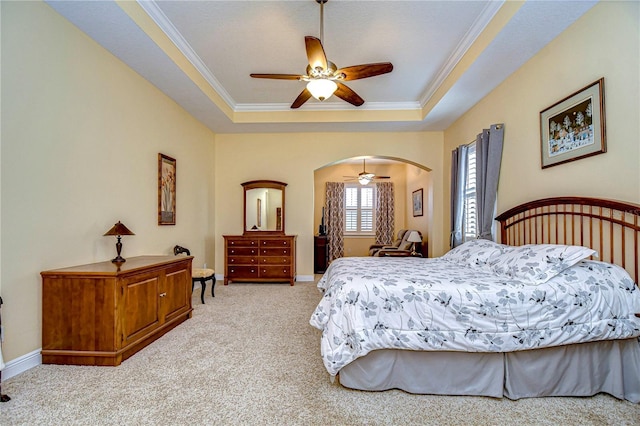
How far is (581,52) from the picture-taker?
102 inches

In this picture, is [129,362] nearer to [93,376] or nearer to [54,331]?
[93,376]

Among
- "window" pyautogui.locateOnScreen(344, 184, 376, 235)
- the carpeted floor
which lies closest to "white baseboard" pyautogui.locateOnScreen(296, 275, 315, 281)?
"window" pyautogui.locateOnScreen(344, 184, 376, 235)

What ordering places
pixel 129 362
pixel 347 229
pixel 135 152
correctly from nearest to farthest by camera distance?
pixel 129 362
pixel 135 152
pixel 347 229

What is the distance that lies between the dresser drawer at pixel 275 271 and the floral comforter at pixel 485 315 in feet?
11.5

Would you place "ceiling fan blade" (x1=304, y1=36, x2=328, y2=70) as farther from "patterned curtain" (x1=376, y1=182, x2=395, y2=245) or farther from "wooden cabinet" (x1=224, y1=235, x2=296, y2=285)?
"patterned curtain" (x1=376, y1=182, x2=395, y2=245)

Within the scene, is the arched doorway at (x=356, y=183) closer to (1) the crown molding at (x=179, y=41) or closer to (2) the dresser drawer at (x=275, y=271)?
(2) the dresser drawer at (x=275, y=271)

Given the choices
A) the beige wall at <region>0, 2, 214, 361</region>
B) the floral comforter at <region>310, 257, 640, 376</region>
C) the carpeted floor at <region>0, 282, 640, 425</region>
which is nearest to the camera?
the carpeted floor at <region>0, 282, 640, 425</region>

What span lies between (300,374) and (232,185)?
441 cm

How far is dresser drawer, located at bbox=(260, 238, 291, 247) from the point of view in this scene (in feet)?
18.3

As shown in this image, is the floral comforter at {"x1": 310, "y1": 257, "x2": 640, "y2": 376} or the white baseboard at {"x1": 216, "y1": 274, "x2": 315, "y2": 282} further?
the white baseboard at {"x1": 216, "y1": 274, "x2": 315, "y2": 282}

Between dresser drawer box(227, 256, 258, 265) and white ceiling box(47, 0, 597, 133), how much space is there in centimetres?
247

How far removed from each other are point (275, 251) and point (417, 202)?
376 centimetres

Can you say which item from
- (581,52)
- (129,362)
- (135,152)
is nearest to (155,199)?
(135,152)

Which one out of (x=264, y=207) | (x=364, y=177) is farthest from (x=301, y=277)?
(x=364, y=177)
